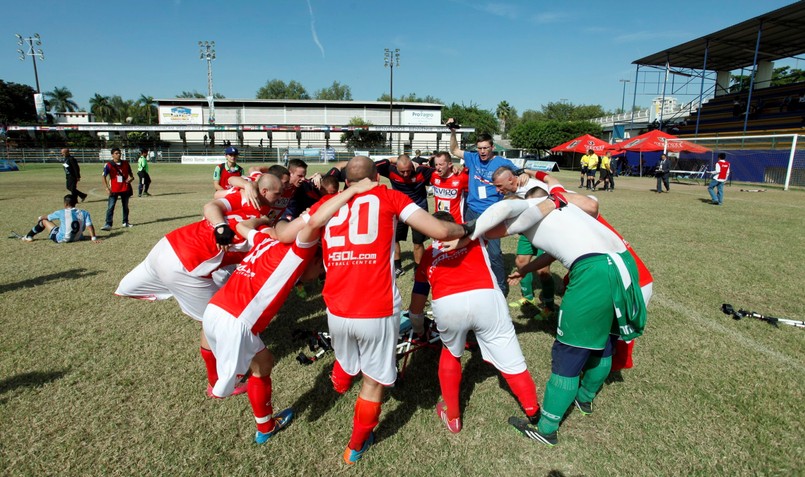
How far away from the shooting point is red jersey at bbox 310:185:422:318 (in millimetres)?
2727

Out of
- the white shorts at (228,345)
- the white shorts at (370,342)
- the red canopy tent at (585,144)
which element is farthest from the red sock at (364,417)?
the red canopy tent at (585,144)

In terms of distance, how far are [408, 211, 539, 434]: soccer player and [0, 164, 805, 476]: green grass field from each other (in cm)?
46

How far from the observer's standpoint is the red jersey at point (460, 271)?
3064mm

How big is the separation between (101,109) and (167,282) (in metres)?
98.8

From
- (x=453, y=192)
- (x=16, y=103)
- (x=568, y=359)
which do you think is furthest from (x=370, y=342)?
(x=16, y=103)

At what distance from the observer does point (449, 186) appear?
6.79 m

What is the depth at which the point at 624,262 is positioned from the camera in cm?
300

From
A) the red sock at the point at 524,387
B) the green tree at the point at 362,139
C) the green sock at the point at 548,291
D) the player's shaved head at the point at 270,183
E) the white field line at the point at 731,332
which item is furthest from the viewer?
the green tree at the point at 362,139

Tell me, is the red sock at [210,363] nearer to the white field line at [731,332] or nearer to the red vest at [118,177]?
the white field line at [731,332]

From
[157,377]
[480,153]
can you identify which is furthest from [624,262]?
[157,377]

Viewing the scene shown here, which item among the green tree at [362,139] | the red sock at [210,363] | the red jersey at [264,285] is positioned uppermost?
the green tree at [362,139]

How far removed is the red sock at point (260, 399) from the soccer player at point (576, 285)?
6.57 feet

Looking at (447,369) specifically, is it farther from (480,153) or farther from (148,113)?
(148,113)

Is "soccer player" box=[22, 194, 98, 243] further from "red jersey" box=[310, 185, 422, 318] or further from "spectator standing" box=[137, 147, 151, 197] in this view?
"red jersey" box=[310, 185, 422, 318]
